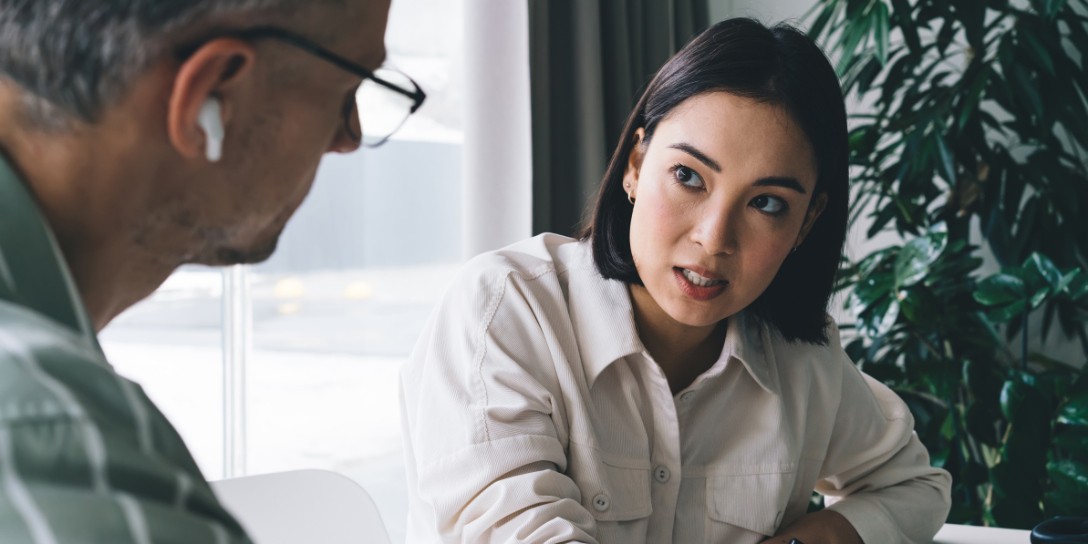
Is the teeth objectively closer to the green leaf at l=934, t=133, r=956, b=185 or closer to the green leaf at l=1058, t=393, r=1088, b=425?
the green leaf at l=1058, t=393, r=1088, b=425

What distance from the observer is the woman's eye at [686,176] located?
94 cm

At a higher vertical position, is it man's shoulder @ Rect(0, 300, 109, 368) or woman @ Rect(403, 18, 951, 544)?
man's shoulder @ Rect(0, 300, 109, 368)

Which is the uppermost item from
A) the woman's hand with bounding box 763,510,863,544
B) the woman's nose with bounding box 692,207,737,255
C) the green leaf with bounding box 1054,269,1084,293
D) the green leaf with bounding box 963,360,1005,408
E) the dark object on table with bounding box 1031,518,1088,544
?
the woman's nose with bounding box 692,207,737,255

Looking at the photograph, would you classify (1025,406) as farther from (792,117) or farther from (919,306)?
(792,117)

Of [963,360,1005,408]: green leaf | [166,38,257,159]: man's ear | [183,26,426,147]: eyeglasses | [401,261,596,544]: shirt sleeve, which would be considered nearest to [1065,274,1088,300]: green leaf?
[963,360,1005,408]: green leaf

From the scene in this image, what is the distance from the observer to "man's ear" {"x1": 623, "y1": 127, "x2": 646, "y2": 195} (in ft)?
3.44

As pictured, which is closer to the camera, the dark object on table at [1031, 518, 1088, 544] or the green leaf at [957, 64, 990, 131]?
the dark object on table at [1031, 518, 1088, 544]

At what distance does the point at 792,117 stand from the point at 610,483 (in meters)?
0.51

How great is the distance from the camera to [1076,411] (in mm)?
1364

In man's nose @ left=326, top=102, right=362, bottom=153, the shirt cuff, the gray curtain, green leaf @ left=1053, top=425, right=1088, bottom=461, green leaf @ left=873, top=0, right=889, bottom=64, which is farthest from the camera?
the gray curtain

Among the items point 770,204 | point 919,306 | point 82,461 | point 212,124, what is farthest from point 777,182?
point 919,306

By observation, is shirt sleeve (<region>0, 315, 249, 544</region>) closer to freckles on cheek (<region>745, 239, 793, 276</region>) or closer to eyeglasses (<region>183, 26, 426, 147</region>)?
eyeglasses (<region>183, 26, 426, 147</region>)

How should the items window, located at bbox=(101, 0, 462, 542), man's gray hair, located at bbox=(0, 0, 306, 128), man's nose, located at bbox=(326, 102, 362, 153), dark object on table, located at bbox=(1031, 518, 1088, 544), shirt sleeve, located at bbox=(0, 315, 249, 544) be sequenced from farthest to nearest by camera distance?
1. window, located at bbox=(101, 0, 462, 542)
2. dark object on table, located at bbox=(1031, 518, 1088, 544)
3. man's nose, located at bbox=(326, 102, 362, 153)
4. man's gray hair, located at bbox=(0, 0, 306, 128)
5. shirt sleeve, located at bbox=(0, 315, 249, 544)

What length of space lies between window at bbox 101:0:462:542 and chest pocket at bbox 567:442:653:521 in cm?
109
